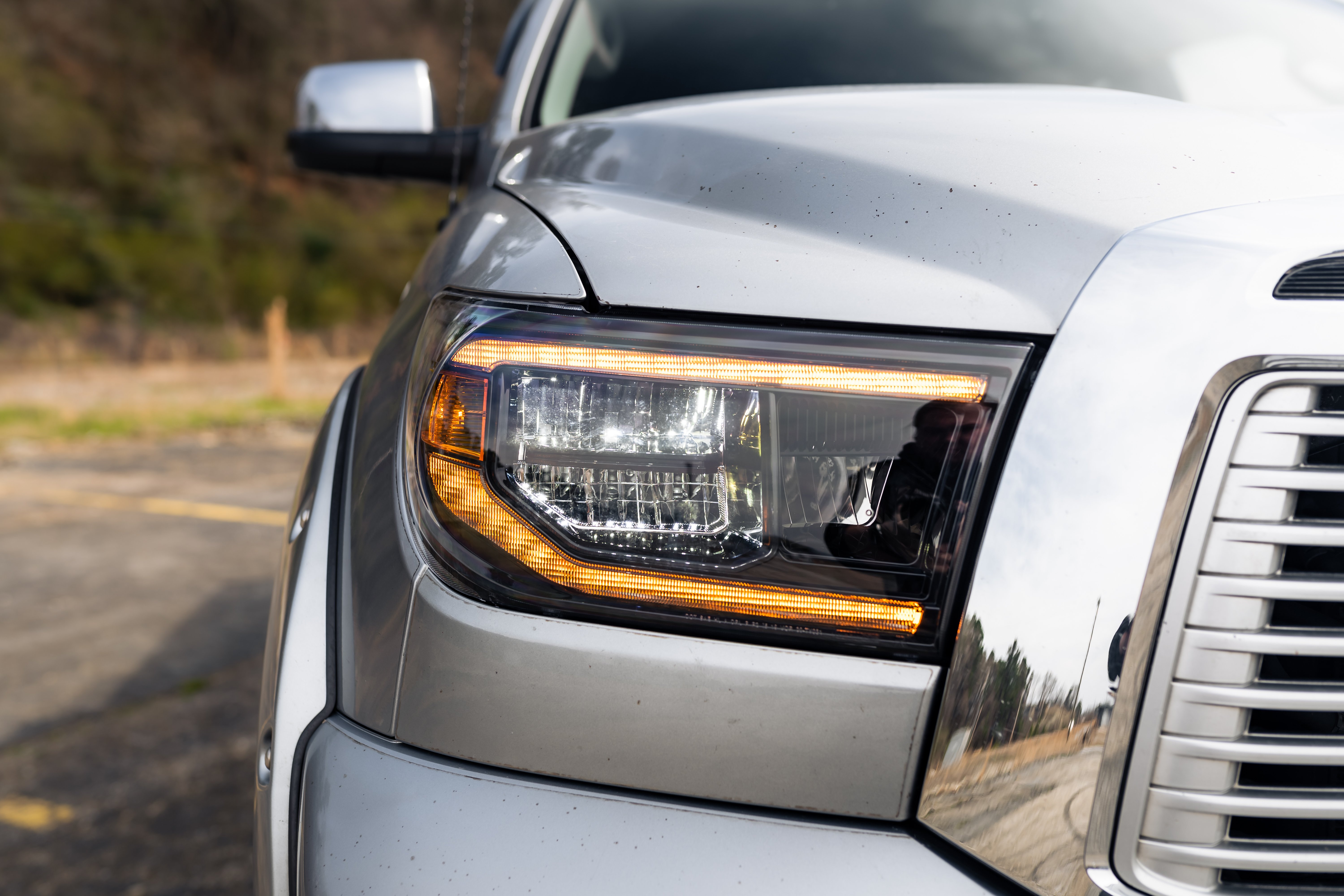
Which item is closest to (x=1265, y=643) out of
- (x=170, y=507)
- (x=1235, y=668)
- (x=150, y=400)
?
(x=1235, y=668)

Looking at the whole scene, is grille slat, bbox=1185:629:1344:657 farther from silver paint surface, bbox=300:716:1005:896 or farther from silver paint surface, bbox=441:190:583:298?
silver paint surface, bbox=441:190:583:298

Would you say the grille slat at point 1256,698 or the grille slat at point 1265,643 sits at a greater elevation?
the grille slat at point 1265,643

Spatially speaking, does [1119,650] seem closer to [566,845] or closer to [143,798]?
[566,845]

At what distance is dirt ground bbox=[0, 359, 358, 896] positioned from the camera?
2330mm

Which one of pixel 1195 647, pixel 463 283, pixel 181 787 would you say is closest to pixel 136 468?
pixel 181 787

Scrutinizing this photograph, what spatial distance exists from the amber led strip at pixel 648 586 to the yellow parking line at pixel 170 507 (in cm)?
530

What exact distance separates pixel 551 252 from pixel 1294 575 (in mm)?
730

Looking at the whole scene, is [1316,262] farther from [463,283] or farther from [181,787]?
[181,787]

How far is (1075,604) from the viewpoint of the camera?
0.77 metres

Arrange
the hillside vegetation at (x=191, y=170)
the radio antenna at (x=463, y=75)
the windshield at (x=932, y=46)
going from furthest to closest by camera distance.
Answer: the hillside vegetation at (x=191, y=170) → the windshield at (x=932, y=46) → the radio antenna at (x=463, y=75)

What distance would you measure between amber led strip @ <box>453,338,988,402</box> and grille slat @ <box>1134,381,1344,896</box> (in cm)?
23

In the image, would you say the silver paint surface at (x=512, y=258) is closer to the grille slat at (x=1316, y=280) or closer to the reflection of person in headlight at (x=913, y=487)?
the reflection of person in headlight at (x=913, y=487)

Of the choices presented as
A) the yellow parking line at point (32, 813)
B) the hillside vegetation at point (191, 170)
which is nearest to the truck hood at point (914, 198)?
the yellow parking line at point (32, 813)

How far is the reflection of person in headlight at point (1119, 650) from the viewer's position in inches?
30.0
